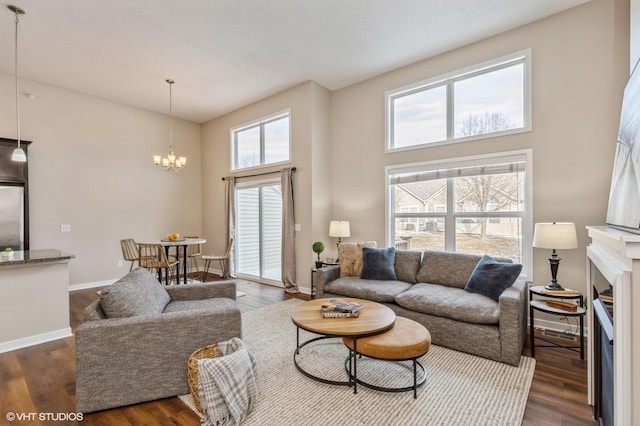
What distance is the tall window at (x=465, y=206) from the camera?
12.1ft

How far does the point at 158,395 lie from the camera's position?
2180 millimetres

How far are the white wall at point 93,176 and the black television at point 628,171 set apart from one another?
7147 millimetres

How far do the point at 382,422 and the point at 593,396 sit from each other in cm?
145

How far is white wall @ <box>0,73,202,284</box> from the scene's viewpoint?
503 cm

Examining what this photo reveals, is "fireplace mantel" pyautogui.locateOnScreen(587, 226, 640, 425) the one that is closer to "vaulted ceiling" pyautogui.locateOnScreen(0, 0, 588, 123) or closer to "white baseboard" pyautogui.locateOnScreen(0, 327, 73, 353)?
"vaulted ceiling" pyautogui.locateOnScreen(0, 0, 588, 123)

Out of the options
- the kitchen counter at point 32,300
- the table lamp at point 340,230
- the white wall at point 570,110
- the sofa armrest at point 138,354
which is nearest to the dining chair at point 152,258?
the kitchen counter at point 32,300

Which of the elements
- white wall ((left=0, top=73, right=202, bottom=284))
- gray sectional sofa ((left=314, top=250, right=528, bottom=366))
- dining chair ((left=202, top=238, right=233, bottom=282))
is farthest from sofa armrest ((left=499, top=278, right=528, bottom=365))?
white wall ((left=0, top=73, right=202, bottom=284))

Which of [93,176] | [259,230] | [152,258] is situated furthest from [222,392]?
[93,176]

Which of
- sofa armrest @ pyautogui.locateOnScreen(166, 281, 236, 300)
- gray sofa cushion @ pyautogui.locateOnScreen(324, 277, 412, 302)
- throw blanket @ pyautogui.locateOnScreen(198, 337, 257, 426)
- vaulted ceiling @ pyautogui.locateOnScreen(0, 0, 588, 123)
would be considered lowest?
throw blanket @ pyautogui.locateOnScreen(198, 337, 257, 426)

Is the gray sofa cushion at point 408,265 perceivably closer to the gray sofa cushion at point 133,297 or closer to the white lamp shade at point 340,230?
the white lamp shade at point 340,230

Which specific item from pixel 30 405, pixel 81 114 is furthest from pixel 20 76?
pixel 30 405

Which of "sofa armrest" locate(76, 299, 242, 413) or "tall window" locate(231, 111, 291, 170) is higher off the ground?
"tall window" locate(231, 111, 291, 170)

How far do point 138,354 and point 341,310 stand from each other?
5.08 ft

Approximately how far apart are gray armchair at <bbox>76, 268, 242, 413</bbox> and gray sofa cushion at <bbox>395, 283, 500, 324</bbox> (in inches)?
73.0
